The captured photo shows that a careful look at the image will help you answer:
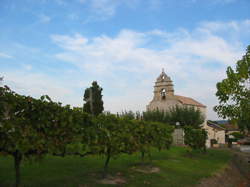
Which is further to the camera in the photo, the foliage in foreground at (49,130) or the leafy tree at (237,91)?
the leafy tree at (237,91)

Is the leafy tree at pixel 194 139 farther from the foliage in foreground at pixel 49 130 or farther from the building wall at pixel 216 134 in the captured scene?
the building wall at pixel 216 134

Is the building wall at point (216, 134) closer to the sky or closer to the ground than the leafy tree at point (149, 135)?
closer to the ground

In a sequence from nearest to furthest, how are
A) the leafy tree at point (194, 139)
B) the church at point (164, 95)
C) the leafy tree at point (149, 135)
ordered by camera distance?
the leafy tree at point (149, 135)
the leafy tree at point (194, 139)
the church at point (164, 95)

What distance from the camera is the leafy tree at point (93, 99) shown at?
113ft

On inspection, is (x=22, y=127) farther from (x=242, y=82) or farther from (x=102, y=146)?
(x=242, y=82)

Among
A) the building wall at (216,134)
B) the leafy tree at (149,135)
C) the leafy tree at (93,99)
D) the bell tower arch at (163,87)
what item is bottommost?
the building wall at (216,134)

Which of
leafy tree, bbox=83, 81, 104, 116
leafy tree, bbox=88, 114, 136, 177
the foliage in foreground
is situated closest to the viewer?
the foliage in foreground

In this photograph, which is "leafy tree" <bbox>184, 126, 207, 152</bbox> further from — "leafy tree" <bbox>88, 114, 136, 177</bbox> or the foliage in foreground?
the foliage in foreground

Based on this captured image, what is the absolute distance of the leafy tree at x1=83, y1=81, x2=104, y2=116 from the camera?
34344 mm

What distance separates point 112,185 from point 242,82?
12.0 metres

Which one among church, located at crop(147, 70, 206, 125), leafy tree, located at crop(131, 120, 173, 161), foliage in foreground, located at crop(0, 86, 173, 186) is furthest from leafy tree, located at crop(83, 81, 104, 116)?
foliage in foreground, located at crop(0, 86, 173, 186)

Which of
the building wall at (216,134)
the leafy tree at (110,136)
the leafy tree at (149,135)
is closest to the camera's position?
the leafy tree at (110,136)

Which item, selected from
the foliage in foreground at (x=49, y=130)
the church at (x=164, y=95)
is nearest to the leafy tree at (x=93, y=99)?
the church at (x=164, y=95)

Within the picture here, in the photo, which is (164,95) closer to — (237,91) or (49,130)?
(237,91)
